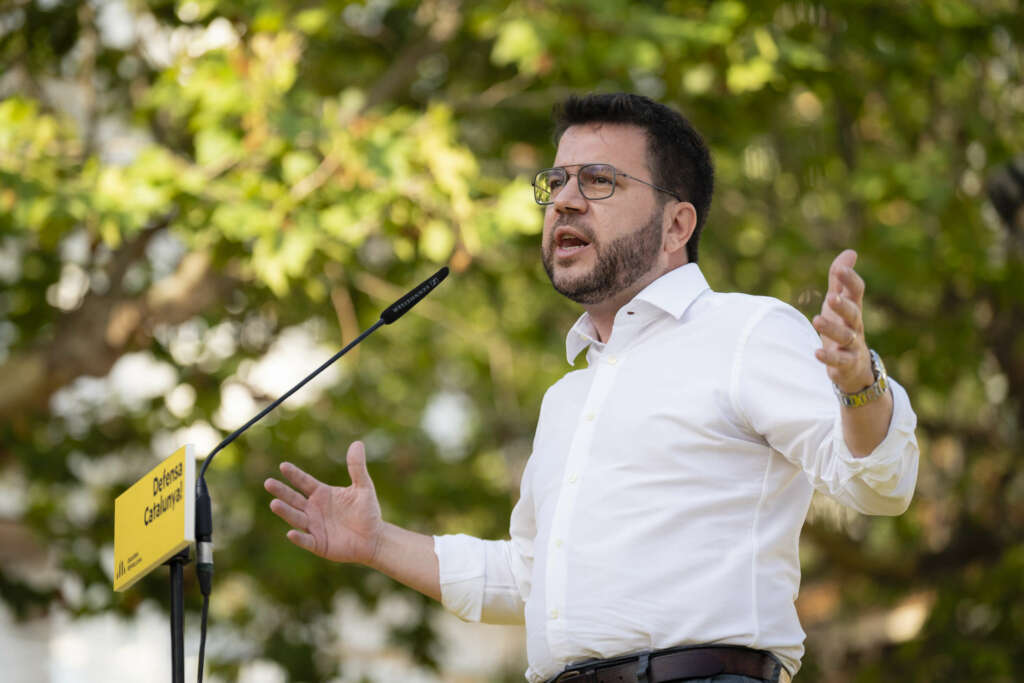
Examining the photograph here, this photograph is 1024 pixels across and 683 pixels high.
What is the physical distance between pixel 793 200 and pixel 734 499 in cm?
610

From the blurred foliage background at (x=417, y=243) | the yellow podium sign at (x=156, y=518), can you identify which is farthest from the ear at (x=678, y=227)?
the blurred foliage background at (x=417, y=243)

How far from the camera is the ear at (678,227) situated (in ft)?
8.72

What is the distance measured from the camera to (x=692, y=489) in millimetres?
2258

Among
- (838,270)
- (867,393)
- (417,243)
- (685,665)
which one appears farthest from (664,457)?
(417,243)

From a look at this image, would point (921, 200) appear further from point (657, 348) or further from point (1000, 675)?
point (657, 348)

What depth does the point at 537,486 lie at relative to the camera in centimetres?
254

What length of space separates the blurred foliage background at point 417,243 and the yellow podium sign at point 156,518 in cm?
311

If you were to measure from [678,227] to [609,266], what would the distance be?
0.21 meters

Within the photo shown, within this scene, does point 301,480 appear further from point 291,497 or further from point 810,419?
point 810,419

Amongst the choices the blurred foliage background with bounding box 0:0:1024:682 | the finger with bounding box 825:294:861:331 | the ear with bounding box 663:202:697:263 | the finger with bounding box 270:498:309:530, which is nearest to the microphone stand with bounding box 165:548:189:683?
the finger with bounding box 270:498:309:530

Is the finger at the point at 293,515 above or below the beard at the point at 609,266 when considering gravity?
below

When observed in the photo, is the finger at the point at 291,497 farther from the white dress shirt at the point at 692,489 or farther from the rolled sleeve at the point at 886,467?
the rolled sleeve at the point at 886,467

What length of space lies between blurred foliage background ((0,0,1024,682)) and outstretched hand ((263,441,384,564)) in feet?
8.99

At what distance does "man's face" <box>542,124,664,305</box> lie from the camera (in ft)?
8.39
